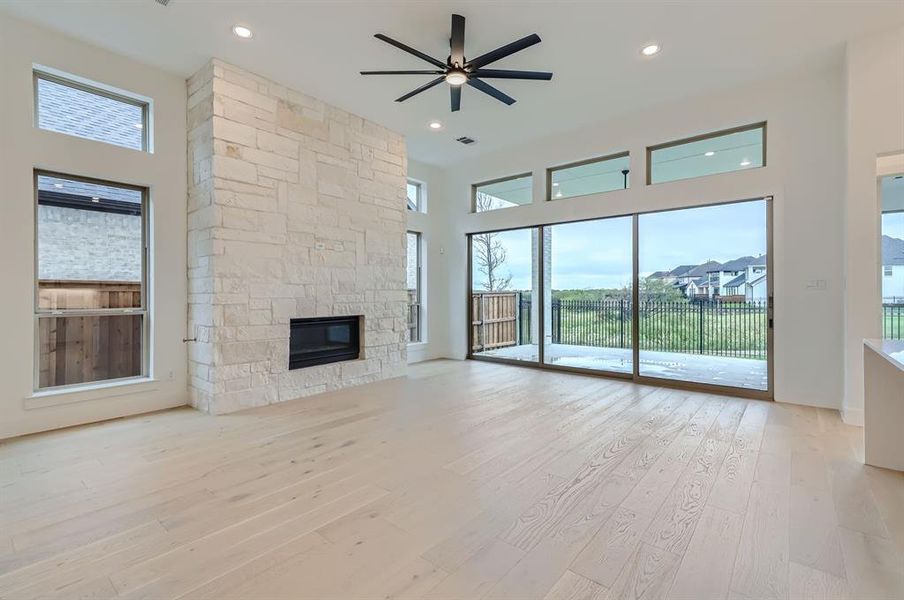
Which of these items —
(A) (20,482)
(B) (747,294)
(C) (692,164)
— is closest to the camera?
(A) (20,482)

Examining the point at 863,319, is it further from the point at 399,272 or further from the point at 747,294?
the point at 399,272

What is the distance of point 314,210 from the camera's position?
474cm

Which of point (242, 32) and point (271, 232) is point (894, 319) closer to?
point (271, 232)

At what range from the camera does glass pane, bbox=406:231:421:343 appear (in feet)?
23.0

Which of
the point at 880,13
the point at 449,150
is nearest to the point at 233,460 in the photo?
the point at 449,150

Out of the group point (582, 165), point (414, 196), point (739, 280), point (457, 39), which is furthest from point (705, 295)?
point (414, 196)

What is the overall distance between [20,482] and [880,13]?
7.11m

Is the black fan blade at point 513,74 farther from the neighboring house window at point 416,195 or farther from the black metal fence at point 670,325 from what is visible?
the neighboring house window at point 416,195

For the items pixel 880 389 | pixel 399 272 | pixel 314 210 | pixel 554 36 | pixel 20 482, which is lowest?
pixel 20 482

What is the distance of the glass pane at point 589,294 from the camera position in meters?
5.54

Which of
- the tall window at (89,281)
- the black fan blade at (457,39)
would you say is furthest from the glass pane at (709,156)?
the tall window at (89,281)

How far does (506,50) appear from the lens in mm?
3107

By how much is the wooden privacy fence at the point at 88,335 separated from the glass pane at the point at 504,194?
16.3 feet

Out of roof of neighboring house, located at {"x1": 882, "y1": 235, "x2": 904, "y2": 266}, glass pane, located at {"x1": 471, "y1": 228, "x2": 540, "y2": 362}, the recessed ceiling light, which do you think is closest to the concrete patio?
glass pane, located at {"x1": 471, "y1": 228, "x2": 540, "y2": 362}
